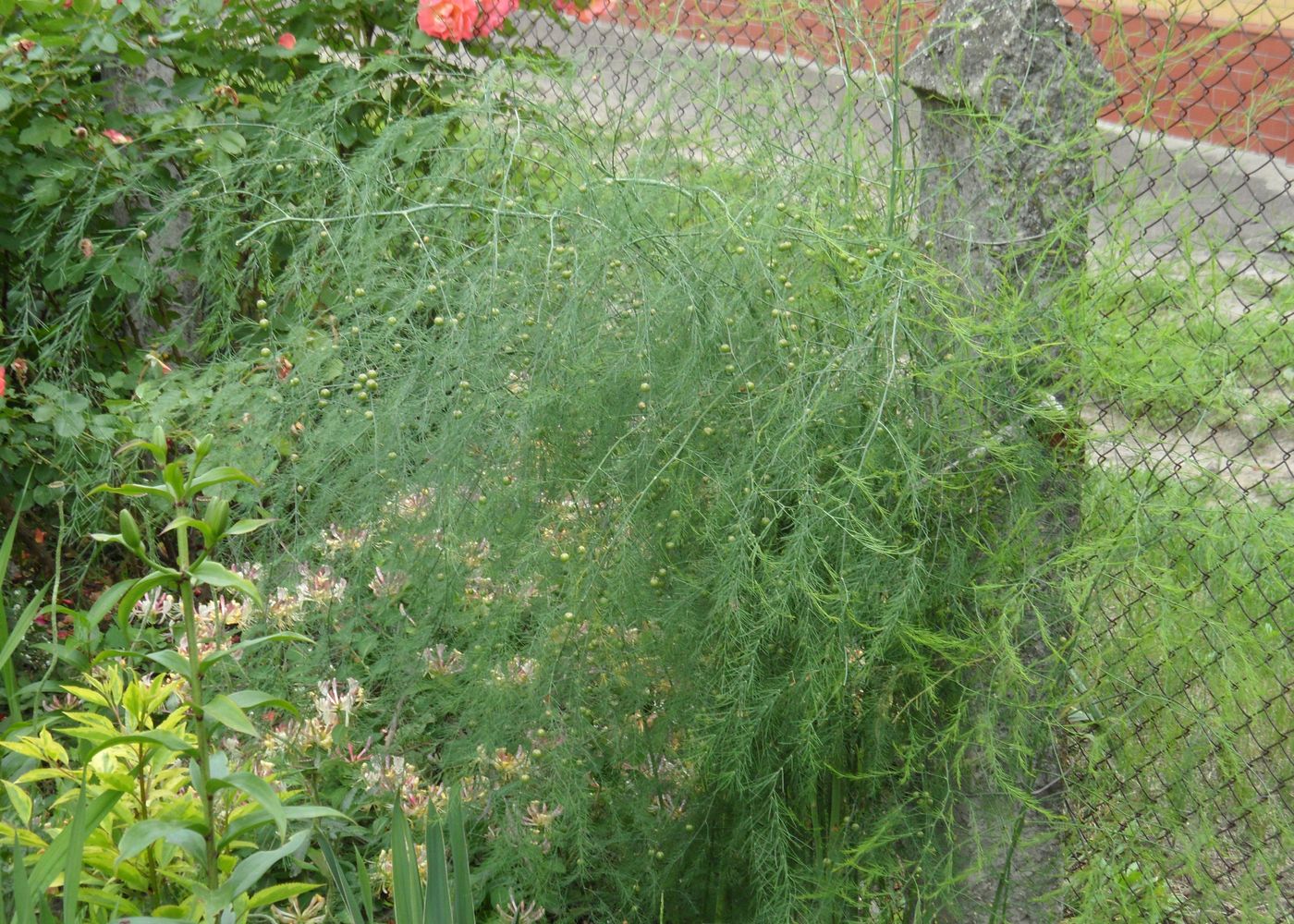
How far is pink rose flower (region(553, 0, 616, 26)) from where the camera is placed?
357cm

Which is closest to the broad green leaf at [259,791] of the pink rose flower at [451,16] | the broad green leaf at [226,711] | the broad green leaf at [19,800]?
the broad green leaf at [226,711]

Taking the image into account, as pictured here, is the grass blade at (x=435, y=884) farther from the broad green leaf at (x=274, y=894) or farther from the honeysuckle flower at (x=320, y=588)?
the honeysuckle flower at (x=320, y=588)

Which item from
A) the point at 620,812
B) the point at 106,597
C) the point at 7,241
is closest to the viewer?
the point at 106,597

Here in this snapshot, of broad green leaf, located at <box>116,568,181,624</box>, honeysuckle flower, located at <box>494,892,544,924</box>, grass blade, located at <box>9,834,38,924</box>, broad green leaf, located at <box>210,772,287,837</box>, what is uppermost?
broad green leaf, located at <box>116,568,181,624</box>

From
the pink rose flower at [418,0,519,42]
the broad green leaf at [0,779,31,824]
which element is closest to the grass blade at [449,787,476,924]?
the broad green leaf at [0,779,31,824]

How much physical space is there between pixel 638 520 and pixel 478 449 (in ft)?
1.07

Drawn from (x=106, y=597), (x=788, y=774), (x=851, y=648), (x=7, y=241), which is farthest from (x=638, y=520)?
(x=7, y=241)

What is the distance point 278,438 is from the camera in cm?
247

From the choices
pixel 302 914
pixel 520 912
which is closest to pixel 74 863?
pixel 302 914

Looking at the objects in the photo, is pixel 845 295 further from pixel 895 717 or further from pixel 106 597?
pixel 106 597

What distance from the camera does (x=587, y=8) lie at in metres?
3.70

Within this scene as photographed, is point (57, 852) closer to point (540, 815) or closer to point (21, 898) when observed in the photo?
point (21, 898)

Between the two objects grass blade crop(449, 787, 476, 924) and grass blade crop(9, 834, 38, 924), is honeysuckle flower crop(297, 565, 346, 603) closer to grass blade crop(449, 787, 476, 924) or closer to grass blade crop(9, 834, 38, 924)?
grass blade crop(449, 787, 476, 924)

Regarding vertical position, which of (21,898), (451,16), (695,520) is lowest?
(21,898)
